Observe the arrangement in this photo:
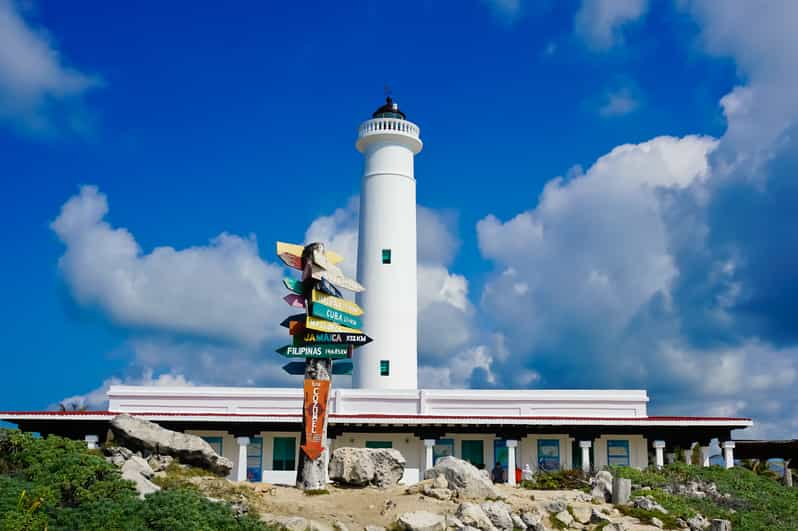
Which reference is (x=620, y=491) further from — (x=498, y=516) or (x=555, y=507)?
Answer: (x=498, y=516)

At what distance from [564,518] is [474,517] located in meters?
3.11

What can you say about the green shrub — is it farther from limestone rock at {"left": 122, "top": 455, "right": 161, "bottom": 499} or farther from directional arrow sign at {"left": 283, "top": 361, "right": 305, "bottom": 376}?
directional arrow sign at {"left": 283, "top": 361, "right": 305, "bottom": 376}

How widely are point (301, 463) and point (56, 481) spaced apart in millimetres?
7349

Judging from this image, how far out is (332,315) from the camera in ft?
87.5

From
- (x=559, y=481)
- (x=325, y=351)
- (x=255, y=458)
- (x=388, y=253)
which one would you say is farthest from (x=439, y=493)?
(x=388, y=253)

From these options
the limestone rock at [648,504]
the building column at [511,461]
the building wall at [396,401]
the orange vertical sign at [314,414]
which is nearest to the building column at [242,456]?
the building wall at [396,401]

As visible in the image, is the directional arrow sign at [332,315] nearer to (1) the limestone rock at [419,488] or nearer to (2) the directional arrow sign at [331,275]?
(2) the directional arrow sign at [331,275]

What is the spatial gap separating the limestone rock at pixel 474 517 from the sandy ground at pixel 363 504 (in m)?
0.42

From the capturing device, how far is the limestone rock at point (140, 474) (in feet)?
67.7

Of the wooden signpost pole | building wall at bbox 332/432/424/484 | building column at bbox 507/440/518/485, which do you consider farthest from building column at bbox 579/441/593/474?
the wooden signpost pole

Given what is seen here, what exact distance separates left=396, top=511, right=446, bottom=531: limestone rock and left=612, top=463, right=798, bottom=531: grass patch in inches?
278

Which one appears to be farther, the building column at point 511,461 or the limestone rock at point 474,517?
the building column at point 511,461

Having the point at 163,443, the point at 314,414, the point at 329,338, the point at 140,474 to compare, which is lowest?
the point at 140,474

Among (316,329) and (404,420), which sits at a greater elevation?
(316,329)
